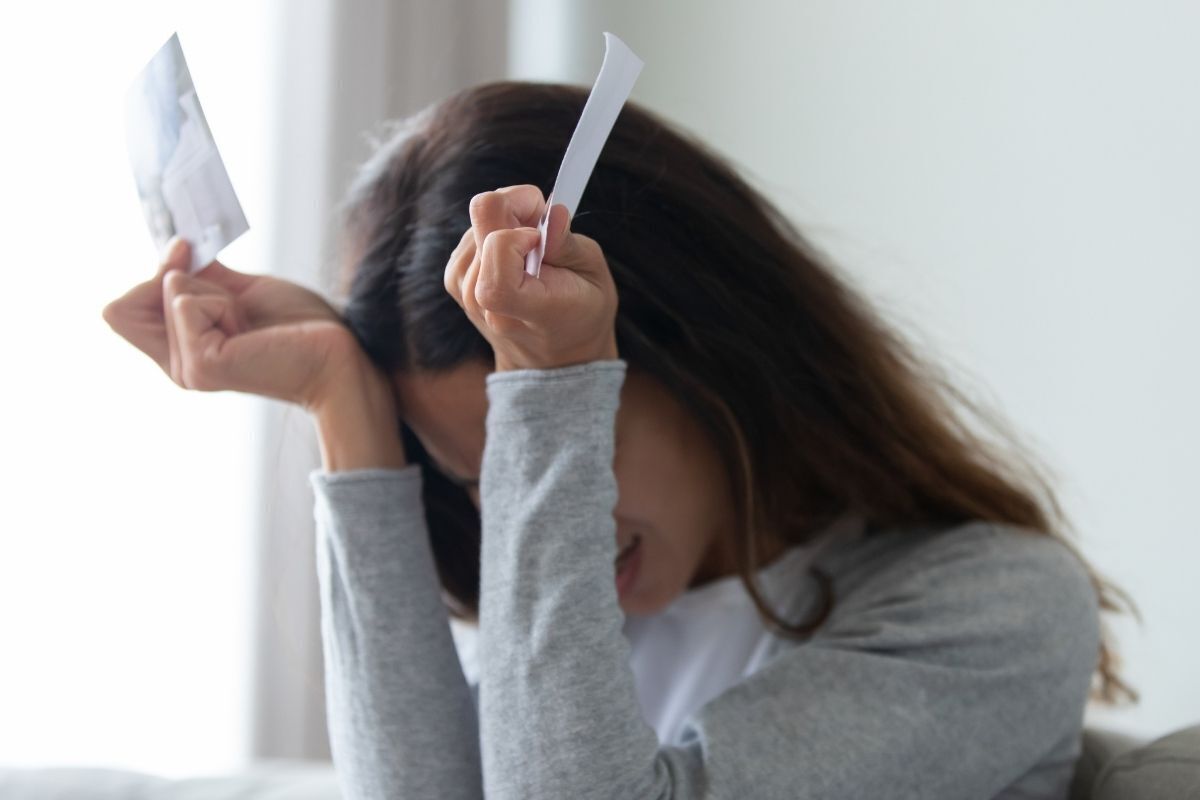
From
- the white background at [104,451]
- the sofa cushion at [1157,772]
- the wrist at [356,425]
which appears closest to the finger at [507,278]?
the wrist at [356,425]

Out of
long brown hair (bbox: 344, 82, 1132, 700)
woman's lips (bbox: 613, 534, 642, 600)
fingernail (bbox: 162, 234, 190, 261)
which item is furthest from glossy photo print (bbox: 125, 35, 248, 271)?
woman's lips (bbox: 613, 534, 642, 600)

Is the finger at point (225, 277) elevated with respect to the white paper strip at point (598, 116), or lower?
Answer: lower

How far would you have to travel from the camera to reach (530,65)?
141 centimetres

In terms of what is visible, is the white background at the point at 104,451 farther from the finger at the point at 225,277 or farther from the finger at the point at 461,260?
the finger at the point at 461,260

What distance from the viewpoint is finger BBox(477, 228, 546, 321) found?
582mm

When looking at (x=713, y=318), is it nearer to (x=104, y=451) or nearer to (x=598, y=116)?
(x=598, y=116)

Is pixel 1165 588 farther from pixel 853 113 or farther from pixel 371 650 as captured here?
pixel 371 650

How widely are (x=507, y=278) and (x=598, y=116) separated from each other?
0.10 metres

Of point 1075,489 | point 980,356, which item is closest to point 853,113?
point 980,356

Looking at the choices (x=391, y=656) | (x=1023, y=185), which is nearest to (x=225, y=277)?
(x=391, y=656)

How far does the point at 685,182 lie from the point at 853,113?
81 cm

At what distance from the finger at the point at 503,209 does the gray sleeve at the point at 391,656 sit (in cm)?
31

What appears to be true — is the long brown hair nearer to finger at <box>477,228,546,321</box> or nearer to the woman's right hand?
the woman's right hand

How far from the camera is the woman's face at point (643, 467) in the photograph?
847 mm
